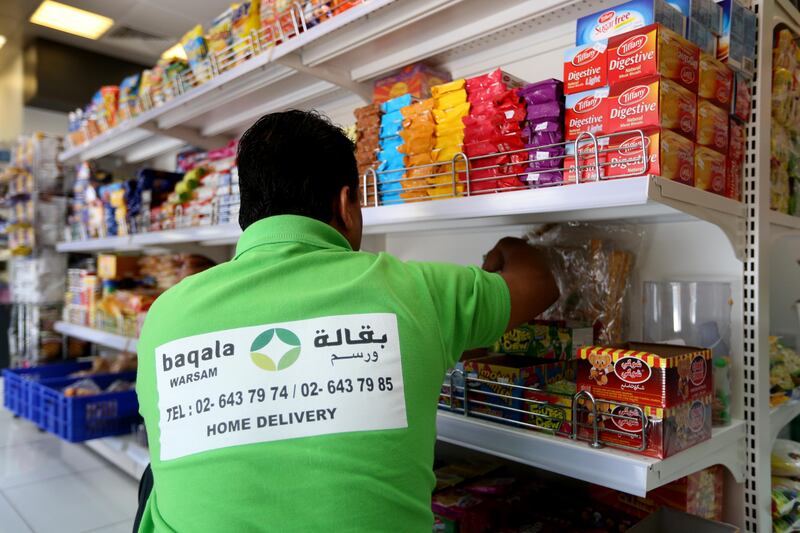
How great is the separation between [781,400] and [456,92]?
1.14 meters

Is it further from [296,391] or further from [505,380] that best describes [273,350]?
[505,380]

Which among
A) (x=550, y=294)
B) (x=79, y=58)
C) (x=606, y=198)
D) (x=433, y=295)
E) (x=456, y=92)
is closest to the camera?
(x=433, y=295)

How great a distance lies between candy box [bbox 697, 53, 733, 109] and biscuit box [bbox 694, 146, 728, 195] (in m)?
0.11

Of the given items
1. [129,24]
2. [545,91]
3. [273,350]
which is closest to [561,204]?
[545,91]

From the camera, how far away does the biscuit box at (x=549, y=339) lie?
4.72 ft

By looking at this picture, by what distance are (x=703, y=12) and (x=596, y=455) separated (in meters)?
0.94

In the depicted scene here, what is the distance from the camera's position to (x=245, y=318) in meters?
0.91

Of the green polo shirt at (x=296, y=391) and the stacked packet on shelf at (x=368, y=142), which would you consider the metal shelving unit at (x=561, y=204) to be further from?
the green polo shirt at (x=296, y=391)

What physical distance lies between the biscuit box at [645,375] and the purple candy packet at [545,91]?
1.77 ft

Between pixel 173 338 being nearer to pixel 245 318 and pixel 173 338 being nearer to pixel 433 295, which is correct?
pixel 245 318

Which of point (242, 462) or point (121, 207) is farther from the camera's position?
point (121, 207)

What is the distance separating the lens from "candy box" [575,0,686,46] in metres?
1.14

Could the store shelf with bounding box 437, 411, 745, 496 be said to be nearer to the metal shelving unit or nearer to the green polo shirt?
the metal shelving unit

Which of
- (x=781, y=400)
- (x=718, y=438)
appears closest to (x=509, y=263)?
(x=718, y=438)
